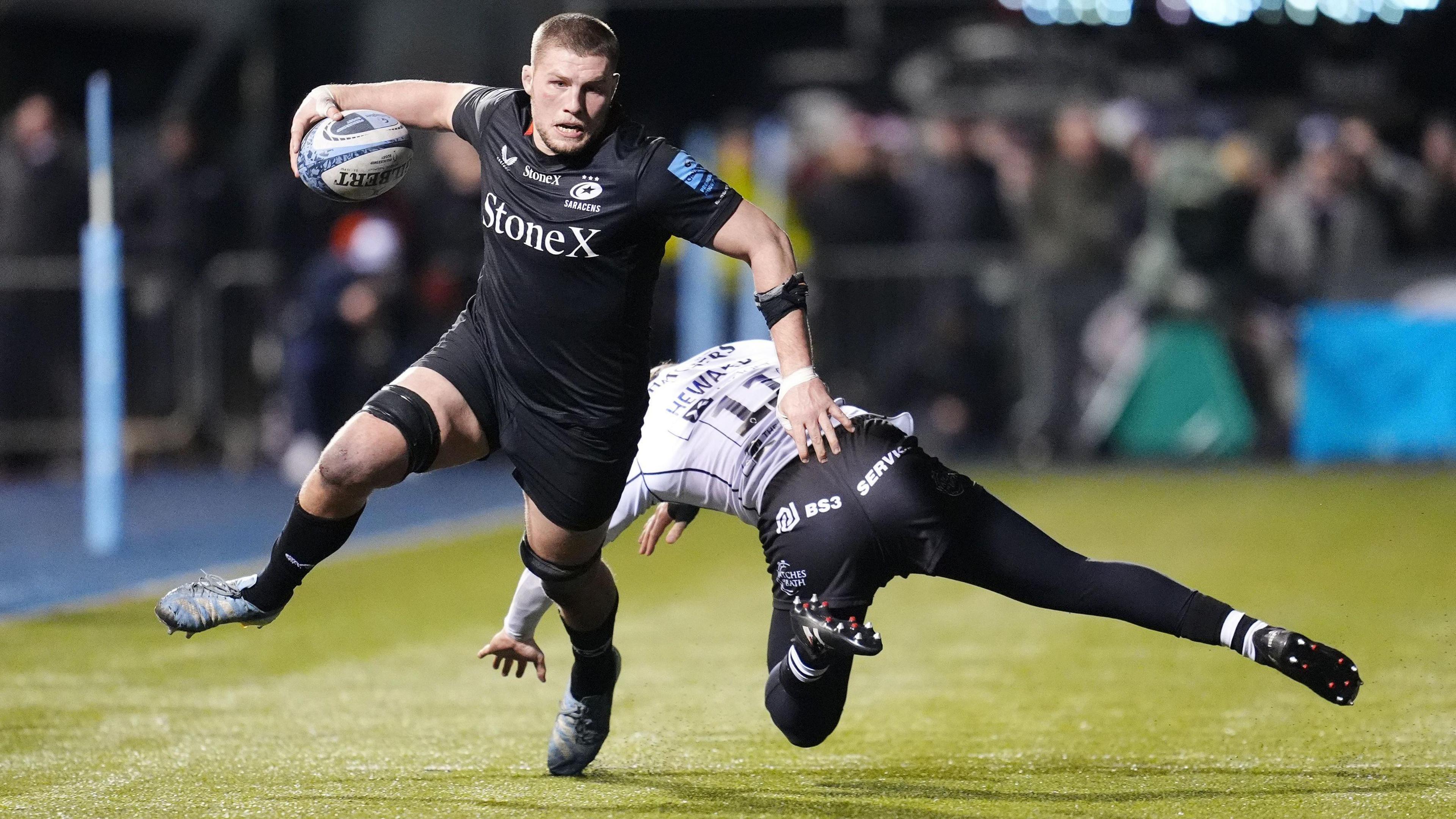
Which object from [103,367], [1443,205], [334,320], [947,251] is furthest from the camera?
[1443,205]

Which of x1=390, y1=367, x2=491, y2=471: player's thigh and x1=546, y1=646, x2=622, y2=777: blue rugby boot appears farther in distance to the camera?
x1=546, y1=646, x2=622, y2=777: blue rugby boot

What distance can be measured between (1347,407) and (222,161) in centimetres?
984

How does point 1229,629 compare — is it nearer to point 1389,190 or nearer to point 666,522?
point 666,522

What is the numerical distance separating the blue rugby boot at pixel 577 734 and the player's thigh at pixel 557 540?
51 centimetres

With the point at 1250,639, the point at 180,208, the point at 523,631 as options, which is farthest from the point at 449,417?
the point at 180,208

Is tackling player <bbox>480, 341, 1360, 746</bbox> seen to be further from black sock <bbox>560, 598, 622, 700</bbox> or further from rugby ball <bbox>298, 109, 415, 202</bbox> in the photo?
rugby ball <bbox>298, 109, 415, 202</bbox>

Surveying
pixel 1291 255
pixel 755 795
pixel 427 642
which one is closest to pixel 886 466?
pixel 755 795

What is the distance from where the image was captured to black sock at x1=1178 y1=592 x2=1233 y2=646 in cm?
560

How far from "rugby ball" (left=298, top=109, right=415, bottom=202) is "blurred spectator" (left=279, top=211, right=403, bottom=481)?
367 inches

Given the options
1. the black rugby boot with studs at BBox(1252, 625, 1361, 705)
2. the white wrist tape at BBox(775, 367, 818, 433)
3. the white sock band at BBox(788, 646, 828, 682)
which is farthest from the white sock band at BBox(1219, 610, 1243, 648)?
the white wrist tape at BBox(775, 367, 818, 433)

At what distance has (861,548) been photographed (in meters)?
5.70

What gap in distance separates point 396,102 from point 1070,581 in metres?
2.51

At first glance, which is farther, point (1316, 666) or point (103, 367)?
point (103, 367)

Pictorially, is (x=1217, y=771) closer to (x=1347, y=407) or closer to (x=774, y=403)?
(x=774, y=403)
